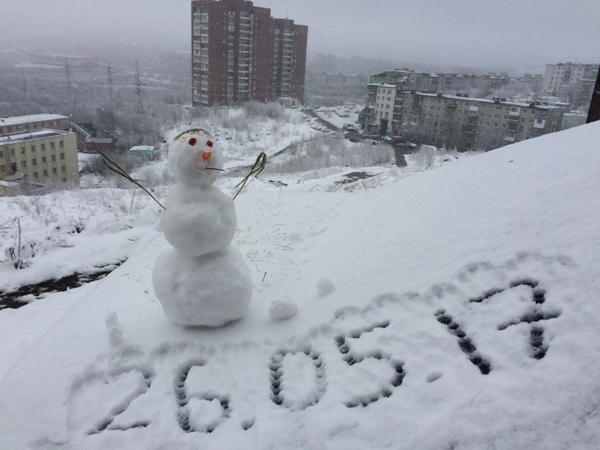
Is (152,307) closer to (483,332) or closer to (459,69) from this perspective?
(483,332)

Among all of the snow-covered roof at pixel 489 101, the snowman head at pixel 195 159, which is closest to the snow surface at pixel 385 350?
the snowman head at pixel 195 159

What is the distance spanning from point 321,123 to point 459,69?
6829 mm

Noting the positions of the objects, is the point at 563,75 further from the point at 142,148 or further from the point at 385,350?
the point at 385,350

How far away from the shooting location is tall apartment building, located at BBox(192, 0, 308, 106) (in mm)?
16953

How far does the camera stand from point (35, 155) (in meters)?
10.8

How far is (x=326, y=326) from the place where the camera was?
7.20 ft

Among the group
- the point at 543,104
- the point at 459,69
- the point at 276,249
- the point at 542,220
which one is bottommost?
the point at 276,249

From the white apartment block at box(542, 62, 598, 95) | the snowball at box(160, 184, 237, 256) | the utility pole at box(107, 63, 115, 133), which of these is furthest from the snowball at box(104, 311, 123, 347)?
the utility pole at box(107, 63, 115, 133)

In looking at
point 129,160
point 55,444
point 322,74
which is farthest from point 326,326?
point 322,74

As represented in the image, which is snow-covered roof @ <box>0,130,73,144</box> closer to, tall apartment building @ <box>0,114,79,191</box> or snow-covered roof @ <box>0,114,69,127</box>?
tall apartment building @ <box>0,114,79,191</box>

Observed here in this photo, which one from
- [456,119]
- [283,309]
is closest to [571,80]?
[456,119]

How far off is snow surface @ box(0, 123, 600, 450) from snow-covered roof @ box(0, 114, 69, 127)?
36.5 ft

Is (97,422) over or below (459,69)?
below

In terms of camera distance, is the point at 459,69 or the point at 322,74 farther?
the point at 322,74
